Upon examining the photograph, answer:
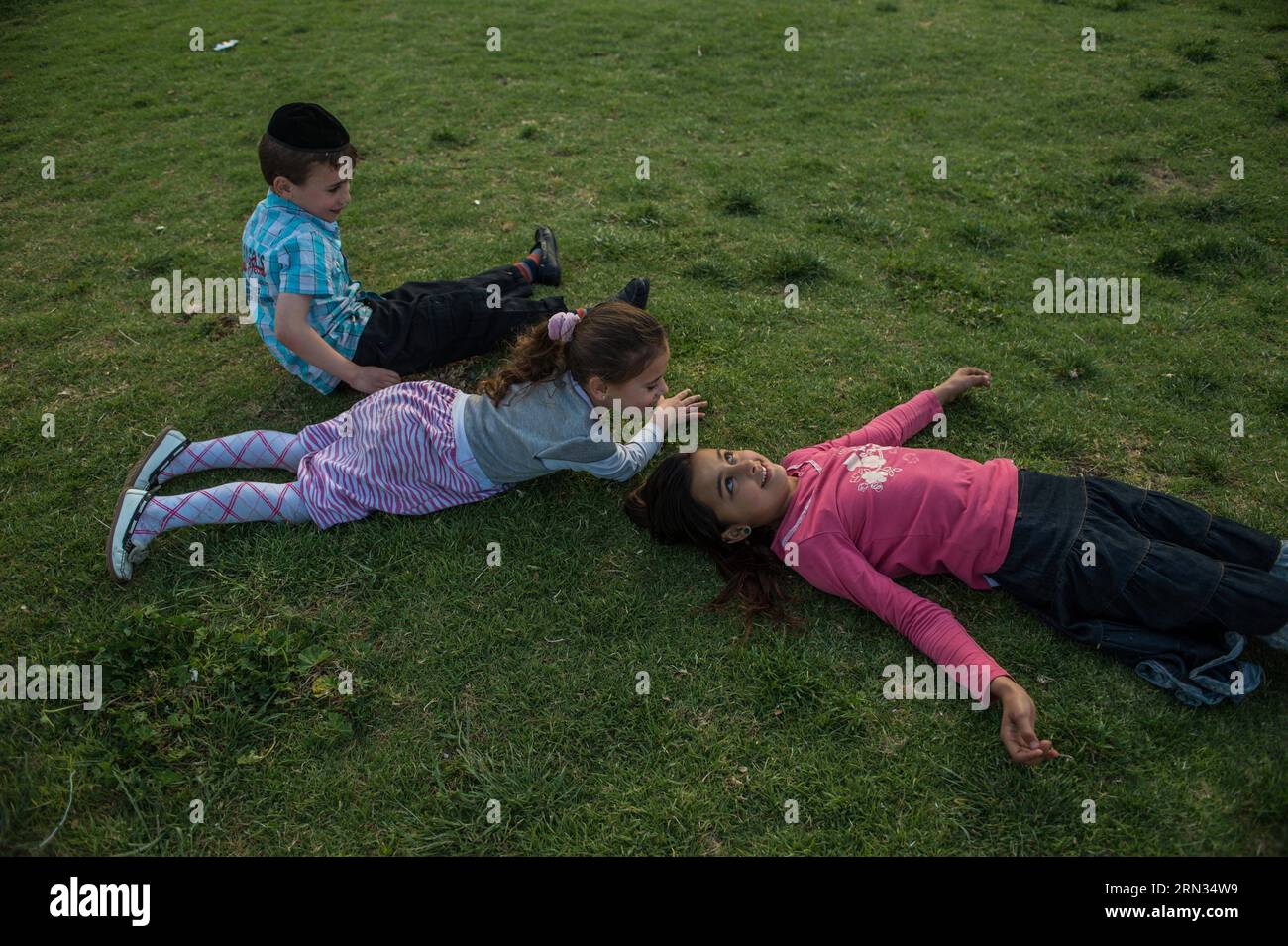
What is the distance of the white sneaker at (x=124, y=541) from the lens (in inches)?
149

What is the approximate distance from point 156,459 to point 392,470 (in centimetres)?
129

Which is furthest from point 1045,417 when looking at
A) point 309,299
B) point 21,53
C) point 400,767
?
point 21,53

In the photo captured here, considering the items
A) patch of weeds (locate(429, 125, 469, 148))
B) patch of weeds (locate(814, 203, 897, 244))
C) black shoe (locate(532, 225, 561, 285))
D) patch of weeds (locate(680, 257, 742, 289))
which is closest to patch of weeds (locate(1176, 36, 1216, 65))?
patch of weeds (locate(814, 203, 897, 244))

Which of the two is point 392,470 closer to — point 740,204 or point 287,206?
point 287,206

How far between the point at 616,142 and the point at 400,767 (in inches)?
254

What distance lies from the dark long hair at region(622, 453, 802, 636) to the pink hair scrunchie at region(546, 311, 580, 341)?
780mm

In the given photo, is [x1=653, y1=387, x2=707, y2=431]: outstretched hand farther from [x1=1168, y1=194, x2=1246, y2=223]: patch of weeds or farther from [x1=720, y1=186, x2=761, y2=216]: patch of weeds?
[x1=1168, y1=194, x2=1246, y2=223]: patch of weeds

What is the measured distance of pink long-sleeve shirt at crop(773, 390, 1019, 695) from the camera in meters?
3.47

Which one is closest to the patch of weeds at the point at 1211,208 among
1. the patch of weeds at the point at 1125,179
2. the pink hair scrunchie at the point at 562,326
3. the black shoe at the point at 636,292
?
the patch of weeds at the point at 1125,179

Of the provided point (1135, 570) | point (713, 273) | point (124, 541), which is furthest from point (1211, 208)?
point (124, 541)

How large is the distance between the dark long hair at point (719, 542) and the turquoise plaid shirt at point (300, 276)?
2.21 m

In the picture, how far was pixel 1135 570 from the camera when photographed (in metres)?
3.28

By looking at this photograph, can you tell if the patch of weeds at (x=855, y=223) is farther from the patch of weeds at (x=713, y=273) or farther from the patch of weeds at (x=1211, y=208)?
the patch of weeds at (x=1211, y=208)

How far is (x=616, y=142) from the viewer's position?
7820 mm
